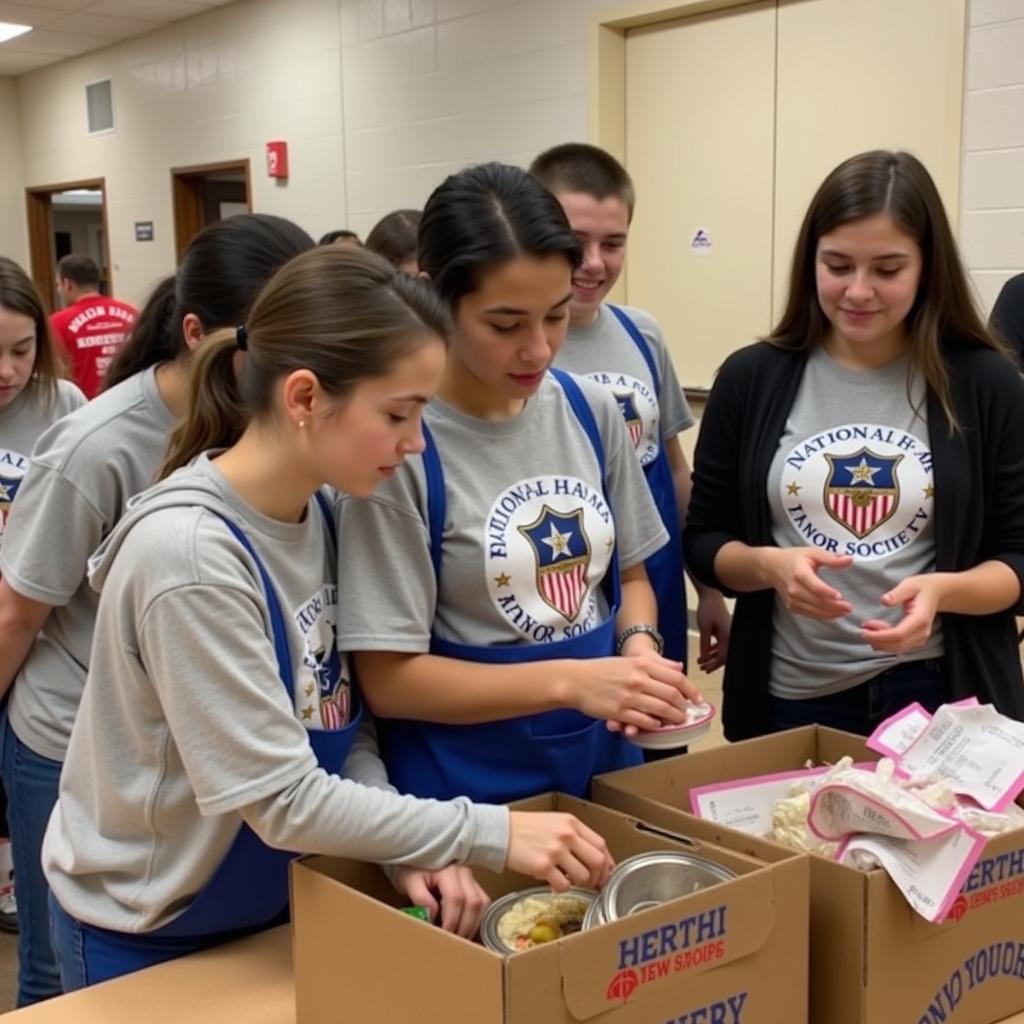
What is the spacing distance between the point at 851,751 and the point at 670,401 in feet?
2.77

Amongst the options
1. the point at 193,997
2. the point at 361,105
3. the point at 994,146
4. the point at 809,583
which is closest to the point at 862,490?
the point at 809,583

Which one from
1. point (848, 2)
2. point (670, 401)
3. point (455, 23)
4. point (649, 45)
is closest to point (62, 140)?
point (455, 23)

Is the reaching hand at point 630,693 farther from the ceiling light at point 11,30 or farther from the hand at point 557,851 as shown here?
the ceiling light at point 11,30

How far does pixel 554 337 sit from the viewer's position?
4.24ft

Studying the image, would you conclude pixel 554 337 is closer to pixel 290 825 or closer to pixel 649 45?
pixel 290 825

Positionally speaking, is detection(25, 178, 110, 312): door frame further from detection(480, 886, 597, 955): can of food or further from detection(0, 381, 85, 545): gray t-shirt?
detection(480, 886, 597, 955): can of food

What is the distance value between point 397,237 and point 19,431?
0.96 metres

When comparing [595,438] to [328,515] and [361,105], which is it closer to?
[328,515]

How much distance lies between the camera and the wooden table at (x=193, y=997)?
1093 mm

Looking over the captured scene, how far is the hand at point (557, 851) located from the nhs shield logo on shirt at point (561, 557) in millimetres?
270

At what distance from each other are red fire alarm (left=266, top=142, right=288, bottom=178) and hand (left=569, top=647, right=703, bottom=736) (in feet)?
18.2

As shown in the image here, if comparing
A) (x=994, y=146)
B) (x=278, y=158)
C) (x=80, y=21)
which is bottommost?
(x=994, y=146)

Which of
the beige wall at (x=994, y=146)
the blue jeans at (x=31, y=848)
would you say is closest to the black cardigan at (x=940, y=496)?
the blue jeans at (x=31, y=848)

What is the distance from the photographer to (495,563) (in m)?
1.23
